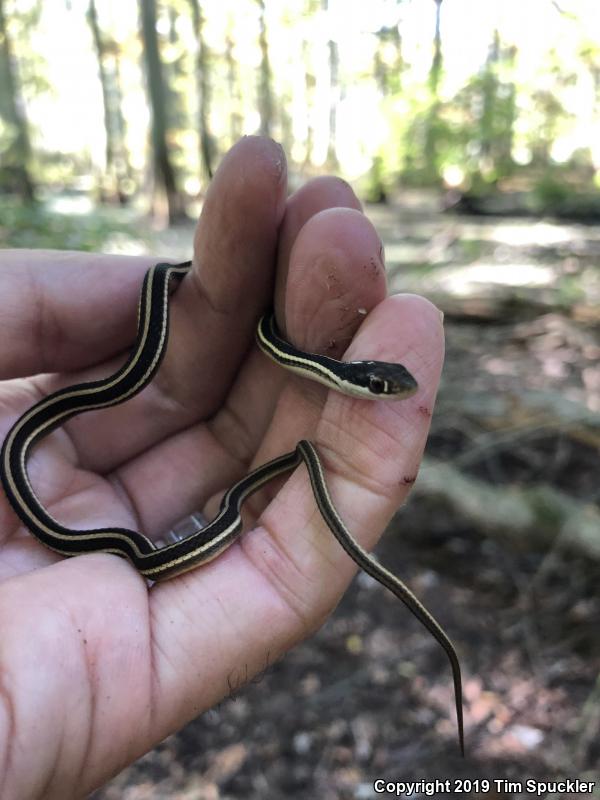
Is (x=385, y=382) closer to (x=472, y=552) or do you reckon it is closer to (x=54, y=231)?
(x=472, y=552)

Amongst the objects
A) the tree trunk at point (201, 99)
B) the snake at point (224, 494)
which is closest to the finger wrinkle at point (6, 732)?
the snake at point (224, 494)

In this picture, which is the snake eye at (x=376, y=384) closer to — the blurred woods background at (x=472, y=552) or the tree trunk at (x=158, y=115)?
the blurred woods background at (x=472, y=552)

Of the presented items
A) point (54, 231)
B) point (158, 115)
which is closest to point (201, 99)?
point (158, 115)

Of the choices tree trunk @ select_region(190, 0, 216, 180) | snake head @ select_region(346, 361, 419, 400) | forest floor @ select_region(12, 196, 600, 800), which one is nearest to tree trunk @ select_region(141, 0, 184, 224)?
tree trunk @ select_region(190, 0, 216, 180)

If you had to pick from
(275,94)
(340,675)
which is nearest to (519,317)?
(340,675)

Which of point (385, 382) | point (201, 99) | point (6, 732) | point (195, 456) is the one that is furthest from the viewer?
point (201, 99)

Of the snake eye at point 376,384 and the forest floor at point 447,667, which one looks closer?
the snake eye at point 376,384
